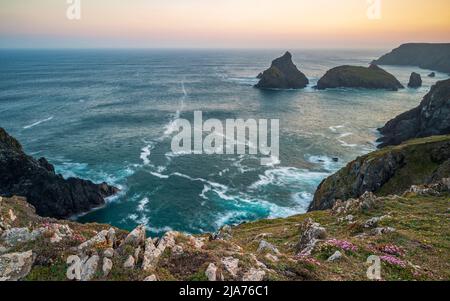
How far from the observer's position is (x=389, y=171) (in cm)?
6106

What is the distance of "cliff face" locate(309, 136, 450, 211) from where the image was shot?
192 ft

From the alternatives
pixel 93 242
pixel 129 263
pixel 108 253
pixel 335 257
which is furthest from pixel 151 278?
pixel 335 257

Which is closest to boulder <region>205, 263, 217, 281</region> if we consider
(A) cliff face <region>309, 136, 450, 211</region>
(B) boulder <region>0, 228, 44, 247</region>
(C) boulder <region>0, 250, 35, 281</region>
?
(C) boulder <region>0, 250, 35, 281</region>

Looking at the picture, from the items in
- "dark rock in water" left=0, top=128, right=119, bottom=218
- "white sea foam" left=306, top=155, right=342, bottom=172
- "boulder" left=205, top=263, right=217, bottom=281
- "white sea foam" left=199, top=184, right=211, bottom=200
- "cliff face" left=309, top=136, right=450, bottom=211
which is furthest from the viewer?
"white sea foam" left=306, top=155, right=342, bottom=172

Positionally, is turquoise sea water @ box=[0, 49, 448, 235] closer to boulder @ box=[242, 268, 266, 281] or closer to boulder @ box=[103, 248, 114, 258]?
boulder @ box=[103, 248, 114, 258]

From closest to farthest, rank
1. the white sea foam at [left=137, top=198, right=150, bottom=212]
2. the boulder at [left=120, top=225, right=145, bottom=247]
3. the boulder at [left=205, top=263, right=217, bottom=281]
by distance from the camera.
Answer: the boulder at [left=205, top=263, right=217, bottom=281], the boulder at [left=120, top=225, right=145, bottom=247], the white sea foam at [left=137, top=198, right=150, bottom=212]

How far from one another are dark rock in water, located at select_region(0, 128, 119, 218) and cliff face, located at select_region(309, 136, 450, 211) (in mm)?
43056

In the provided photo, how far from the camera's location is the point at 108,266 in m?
17.3

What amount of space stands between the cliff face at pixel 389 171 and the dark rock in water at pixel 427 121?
1752 inches

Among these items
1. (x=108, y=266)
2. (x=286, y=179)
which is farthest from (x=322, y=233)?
(x=286, y=179)

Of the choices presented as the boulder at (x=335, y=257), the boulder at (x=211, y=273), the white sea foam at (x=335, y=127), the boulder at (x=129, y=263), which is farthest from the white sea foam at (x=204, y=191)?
the white sea foam at (x=335, y=127)

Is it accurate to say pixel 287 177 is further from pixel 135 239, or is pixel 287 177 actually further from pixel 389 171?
pixel 135 239

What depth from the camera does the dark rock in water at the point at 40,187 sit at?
65.4 metres
